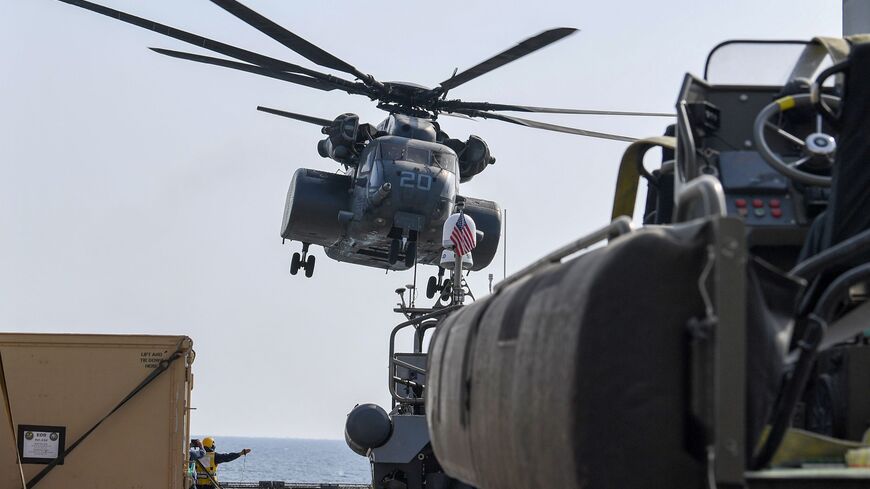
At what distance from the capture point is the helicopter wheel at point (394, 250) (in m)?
23.2

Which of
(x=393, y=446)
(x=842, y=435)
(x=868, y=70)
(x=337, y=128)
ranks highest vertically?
(x=337, y=128)

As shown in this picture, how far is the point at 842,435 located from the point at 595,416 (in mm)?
1432

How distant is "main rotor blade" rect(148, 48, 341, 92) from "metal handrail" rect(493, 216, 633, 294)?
17.1 metres

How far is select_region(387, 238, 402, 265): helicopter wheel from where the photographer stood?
76.2 feet

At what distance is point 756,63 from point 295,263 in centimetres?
2167

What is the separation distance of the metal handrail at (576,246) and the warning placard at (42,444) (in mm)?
7824

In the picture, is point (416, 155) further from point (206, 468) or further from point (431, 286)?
point (206, 468)

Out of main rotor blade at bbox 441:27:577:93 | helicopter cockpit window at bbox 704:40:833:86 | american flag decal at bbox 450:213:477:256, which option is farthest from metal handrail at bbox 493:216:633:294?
main rotor blade at bbox 441:27:577:93

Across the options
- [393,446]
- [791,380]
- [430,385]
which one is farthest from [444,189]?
[791,380]

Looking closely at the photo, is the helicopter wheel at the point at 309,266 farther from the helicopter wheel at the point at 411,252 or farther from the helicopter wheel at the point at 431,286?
the helicopter wheel at the point at 411,252

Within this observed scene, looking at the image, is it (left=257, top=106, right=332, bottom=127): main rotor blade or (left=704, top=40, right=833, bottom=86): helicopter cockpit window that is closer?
(left=704, top=40, right=833, bottom=86): helicopter cockpit window

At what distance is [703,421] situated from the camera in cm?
277

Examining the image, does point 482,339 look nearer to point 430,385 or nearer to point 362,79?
point 430,385

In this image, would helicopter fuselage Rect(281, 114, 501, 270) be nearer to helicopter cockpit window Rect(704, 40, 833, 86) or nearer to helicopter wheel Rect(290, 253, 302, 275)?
helicopter wheel Rect(290, 253, 302, 275)
